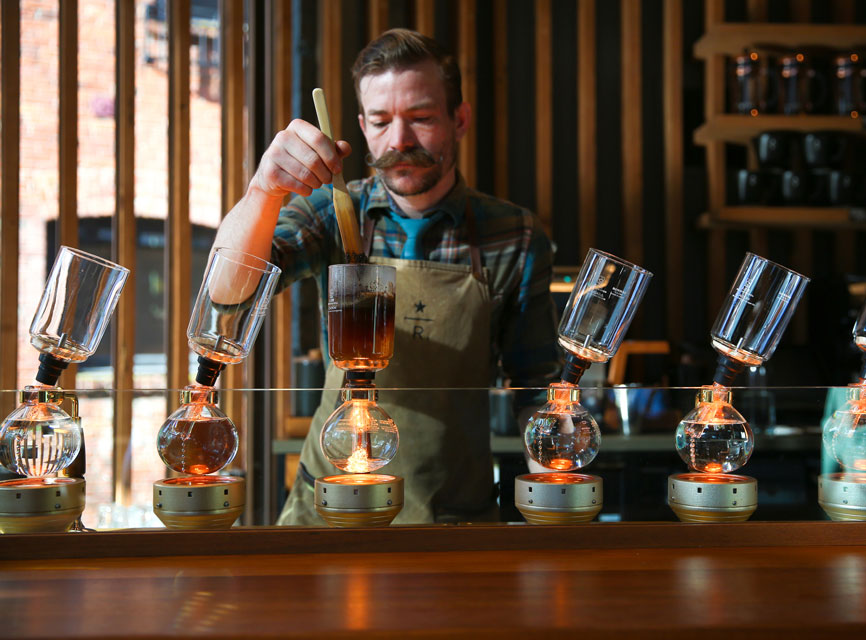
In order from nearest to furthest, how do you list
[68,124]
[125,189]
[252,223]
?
[252,223] < [68,124] < [125,189]

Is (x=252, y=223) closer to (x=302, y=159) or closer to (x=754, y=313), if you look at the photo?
(x=302, y=159)

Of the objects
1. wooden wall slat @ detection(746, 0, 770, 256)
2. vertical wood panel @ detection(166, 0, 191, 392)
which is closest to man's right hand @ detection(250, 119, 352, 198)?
vertical wood panel @ detection(166, 0, 191, 392)

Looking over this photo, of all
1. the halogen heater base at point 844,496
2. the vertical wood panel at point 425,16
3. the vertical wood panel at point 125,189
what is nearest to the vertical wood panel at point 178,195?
the vertical wood panel at point 125,189

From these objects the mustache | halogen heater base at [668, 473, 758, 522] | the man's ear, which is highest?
the man's ear

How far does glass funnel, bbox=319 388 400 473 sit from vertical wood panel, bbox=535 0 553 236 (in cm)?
256

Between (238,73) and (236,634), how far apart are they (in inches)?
117

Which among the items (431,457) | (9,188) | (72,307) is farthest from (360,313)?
(9,188)

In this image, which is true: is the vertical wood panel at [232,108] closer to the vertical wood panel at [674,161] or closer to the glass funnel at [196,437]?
the vertical wood panel at [674,161]

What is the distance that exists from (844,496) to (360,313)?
668 millimetres

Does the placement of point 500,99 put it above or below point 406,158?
above

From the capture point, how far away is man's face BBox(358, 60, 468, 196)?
5.98ft

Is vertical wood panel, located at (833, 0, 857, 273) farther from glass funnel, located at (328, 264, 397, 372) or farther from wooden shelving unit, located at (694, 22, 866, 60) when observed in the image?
glass funnel, located at (328, 264, 397, 372)

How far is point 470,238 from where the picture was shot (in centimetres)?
193

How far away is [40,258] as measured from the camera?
4.32 meters
